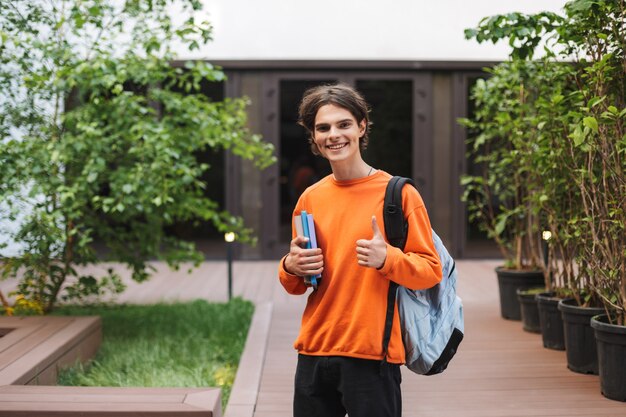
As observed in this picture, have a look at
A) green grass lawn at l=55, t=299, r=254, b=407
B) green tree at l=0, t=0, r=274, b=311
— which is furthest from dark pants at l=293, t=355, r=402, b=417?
green tree at l=0, t=0, r=274, b=311

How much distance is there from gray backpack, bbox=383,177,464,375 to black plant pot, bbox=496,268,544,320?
15.6 ft

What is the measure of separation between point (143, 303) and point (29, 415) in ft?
17.5

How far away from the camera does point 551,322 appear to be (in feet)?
20.5

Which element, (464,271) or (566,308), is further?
(464,271)

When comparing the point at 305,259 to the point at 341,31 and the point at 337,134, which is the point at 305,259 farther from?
the point at 341,31

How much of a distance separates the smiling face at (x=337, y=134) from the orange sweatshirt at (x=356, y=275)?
105mm

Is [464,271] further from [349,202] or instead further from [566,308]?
[349,202]

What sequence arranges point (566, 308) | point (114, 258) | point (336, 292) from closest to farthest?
point (336, 292) → point (566, 308) → point (114, 258)

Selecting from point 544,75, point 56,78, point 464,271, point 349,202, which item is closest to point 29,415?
point 349,202

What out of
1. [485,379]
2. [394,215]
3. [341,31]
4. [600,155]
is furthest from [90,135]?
[341,31]

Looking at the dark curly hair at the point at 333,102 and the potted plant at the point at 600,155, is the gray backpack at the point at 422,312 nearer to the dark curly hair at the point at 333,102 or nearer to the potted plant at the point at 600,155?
the dark curly hair at the point at 333,102

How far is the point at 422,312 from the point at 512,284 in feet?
16.4

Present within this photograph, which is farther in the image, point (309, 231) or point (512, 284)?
point (512, 284)

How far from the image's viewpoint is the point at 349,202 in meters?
2.81
